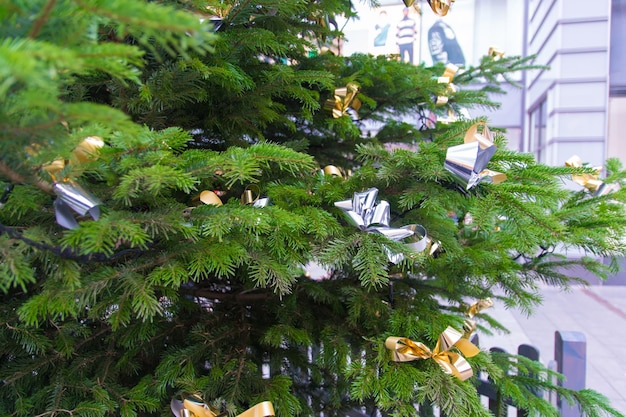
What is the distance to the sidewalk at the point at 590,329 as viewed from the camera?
2.90 meters

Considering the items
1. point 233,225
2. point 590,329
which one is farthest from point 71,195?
point 590,329

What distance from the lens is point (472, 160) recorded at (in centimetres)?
70

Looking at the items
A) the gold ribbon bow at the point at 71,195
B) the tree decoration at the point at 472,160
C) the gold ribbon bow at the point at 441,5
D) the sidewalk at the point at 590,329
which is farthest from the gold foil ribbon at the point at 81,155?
the sidewalk at the point at 590,329

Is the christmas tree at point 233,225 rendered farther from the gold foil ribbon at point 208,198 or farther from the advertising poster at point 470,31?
the advertising poster at point 470,31

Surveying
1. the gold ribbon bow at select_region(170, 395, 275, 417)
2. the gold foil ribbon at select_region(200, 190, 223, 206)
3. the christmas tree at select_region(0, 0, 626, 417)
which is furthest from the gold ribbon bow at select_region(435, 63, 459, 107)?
the gold ribbon bow at select_region(170, 395, 275, 417)

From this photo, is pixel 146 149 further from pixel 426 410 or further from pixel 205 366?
pixel 426 410

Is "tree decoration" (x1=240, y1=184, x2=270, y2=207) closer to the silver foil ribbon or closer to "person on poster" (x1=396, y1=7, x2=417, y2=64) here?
the silver foil ribbon

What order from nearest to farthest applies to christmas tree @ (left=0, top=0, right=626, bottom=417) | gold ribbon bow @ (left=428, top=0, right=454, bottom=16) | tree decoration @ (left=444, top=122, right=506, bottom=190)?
christmas tree @ (left=0, top=0, right=626, bottom=417) → tree decoration @ (left=444, top=122, right=506, bottom=190) → gold ribbon bow @ (left=428, top=0, right=454, bottom=16)

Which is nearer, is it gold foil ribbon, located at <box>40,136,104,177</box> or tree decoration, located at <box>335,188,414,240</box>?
gold foil ribbon, located at <box>40,136,104,177</box>

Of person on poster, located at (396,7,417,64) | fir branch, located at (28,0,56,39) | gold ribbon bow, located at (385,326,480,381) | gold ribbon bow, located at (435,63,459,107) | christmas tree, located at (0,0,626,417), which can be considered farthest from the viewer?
person on poster, located at (396,7,417,64)

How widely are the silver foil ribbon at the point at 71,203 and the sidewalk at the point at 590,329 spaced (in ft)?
8.71

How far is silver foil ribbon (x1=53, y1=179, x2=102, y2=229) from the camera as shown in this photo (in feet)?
1.63

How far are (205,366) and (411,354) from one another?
1.53 ft

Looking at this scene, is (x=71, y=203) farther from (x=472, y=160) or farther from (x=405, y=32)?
(x=405, y=32)
